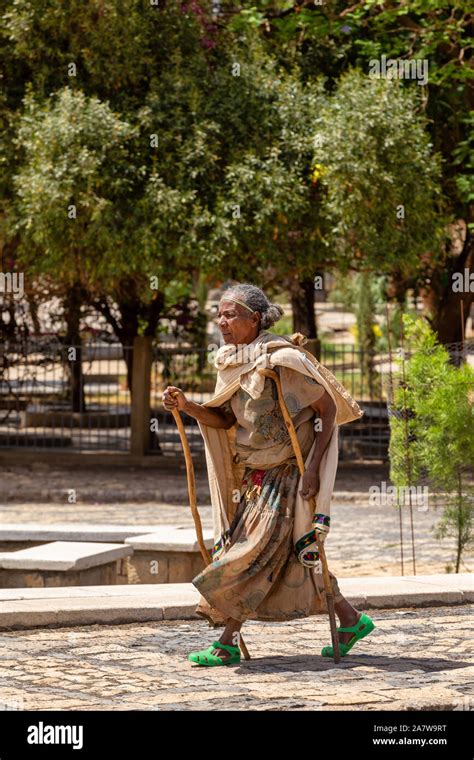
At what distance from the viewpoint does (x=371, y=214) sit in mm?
17281

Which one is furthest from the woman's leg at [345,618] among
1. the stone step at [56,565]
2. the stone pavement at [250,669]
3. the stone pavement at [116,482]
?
the stone pavement at [116,482]

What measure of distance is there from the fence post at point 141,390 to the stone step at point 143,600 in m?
10.6

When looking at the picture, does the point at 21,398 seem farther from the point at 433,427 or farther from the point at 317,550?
the point at 317,550

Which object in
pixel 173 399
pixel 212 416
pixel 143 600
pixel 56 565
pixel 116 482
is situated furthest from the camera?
pixel 116 482

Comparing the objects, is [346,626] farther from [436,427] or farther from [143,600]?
[436,427]

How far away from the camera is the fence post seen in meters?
19.8

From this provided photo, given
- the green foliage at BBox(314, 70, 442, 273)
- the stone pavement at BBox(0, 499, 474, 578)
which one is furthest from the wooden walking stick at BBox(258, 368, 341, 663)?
the green foliage at BBox(314, 70, 442, 273)

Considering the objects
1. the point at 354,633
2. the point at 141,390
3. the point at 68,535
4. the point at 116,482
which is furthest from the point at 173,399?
the point at 141,390

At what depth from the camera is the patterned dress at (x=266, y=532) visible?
710 cm

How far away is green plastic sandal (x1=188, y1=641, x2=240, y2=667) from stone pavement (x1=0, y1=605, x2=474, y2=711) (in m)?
0.06

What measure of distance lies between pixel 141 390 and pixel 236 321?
1276 cm

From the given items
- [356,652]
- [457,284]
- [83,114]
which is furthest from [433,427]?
[457,284]

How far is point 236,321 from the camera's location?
7.25 metres

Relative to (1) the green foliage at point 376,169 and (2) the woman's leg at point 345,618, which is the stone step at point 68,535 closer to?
(2) the woman's leg at point 345,618
